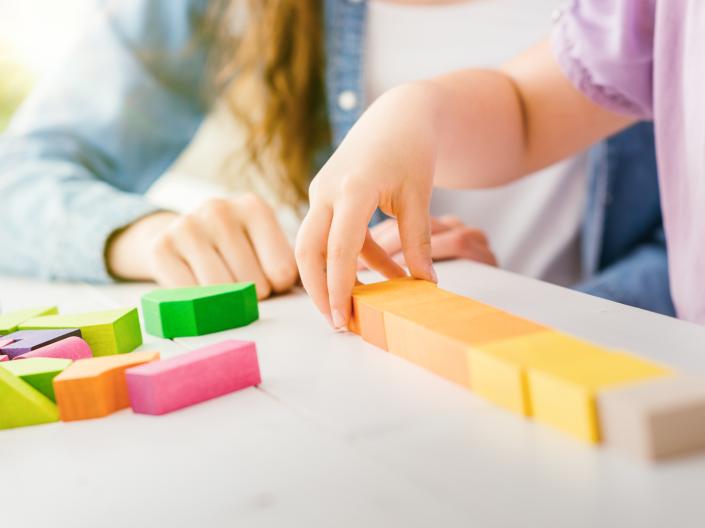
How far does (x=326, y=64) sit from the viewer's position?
1188 mm

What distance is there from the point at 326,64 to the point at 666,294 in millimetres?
549

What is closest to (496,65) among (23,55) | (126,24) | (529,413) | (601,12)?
(601,12)

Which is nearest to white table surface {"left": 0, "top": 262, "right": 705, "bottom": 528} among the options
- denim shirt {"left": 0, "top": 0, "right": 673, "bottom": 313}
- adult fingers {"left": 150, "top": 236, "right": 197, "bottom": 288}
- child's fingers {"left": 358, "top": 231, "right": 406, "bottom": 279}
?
child's fingers {"left": 358, "top": 231, "right": 406, "bottom": 279}

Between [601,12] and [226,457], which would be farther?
[601,12]

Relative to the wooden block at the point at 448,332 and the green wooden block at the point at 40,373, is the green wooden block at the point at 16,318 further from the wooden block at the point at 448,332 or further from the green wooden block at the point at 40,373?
the wooden block at the point at 448,332

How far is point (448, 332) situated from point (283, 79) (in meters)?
0.79

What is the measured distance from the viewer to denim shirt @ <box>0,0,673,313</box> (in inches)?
39.1

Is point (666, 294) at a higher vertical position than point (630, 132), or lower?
lower

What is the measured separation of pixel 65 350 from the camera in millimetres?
499

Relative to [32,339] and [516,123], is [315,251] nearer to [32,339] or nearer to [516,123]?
[32,339]

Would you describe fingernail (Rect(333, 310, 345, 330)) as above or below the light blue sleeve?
below

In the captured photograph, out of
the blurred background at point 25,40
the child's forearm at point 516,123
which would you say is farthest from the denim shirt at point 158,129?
the blurred background at point 25,40

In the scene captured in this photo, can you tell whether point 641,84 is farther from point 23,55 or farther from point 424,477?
point 23,55

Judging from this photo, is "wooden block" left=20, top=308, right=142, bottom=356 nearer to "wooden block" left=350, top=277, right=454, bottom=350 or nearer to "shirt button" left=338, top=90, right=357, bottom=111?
"wooden block" left=350, top=277, right=454, bottom=350
